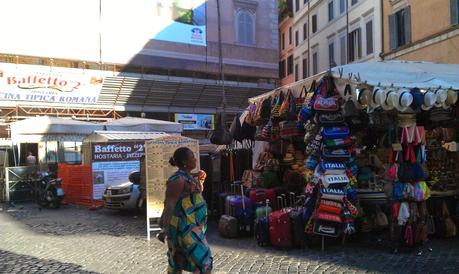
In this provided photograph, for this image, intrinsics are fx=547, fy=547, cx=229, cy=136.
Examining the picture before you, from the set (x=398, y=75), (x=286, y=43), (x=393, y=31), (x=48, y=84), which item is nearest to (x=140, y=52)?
(x=48, y=84)

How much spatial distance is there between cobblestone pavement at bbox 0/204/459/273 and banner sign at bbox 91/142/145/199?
4263 millimetres

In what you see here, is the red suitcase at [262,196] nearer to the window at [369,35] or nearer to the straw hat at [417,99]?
the straw hat at [417,99]

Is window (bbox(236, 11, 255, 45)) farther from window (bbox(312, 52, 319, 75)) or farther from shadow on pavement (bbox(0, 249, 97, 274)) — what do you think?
shadow on pavement (bbox(0, 249, 97, 274))

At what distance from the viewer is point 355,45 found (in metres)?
31.4

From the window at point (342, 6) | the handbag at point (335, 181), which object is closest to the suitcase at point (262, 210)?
the handbag at point (335, 181)

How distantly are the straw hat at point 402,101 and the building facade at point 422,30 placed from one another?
13.8 metres

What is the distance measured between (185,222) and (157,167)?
499cm

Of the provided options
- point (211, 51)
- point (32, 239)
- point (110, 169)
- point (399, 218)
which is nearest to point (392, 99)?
point (399, 218)

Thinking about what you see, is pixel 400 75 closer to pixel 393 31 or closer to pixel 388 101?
pixel 388 101

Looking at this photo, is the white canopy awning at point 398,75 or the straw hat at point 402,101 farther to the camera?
the white canopy awning at point 398,75

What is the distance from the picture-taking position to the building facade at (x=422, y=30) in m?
20.2

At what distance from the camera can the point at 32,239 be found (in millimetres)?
10000

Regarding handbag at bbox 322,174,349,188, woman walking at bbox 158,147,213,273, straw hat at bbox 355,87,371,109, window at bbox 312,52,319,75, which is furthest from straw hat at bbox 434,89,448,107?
window at bbox 312,52,319,75

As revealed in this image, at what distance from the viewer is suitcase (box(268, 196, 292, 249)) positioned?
8.15m
